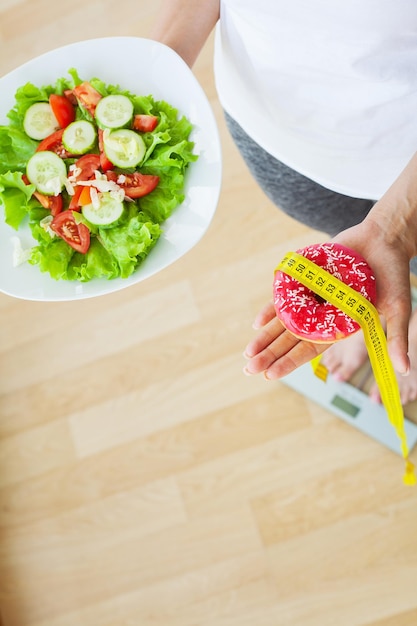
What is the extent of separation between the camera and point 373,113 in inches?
44.9

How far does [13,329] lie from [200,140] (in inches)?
52.4

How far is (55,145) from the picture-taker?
1.67 meters

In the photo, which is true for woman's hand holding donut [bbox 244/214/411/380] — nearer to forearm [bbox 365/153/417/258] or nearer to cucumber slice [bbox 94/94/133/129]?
forearm [bbox 365/153/417/258]

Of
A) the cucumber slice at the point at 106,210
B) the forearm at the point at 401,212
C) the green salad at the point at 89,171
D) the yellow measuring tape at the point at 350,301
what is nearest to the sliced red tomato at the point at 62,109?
the green salad at the point at 89,171

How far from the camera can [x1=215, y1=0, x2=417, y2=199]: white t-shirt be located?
1.01 m

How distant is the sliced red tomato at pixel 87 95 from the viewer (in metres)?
1.59

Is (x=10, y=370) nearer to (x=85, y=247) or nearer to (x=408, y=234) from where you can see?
(x=85, y=247)

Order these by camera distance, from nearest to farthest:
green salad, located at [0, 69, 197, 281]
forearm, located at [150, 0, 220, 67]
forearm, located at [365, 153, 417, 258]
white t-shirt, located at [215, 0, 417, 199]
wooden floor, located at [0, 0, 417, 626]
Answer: white t-shirt, located at [215, 0, 417, 199] < forearm, located at [365, 153, 417, 258] < forearm, located at [150, 0, 220, 67] < green salad, located at [0, 69, 197, 281] < wooden floor, located at [0, 0, 417, 626]

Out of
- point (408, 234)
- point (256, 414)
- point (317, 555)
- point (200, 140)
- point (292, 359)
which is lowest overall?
point (317, 555)

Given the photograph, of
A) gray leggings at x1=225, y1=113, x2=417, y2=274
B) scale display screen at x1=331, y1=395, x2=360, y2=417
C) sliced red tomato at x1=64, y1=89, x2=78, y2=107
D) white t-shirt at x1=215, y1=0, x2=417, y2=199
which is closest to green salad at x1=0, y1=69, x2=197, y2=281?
sliced red tomato at x1=64, y1=89, x2=78, y2=107

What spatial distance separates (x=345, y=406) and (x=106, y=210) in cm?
109

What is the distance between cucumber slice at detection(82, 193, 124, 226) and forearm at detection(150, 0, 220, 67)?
0.39 metres

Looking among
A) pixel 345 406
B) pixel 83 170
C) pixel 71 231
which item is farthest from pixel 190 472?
pixel 83 170

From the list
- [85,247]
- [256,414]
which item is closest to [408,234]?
[85,247]
